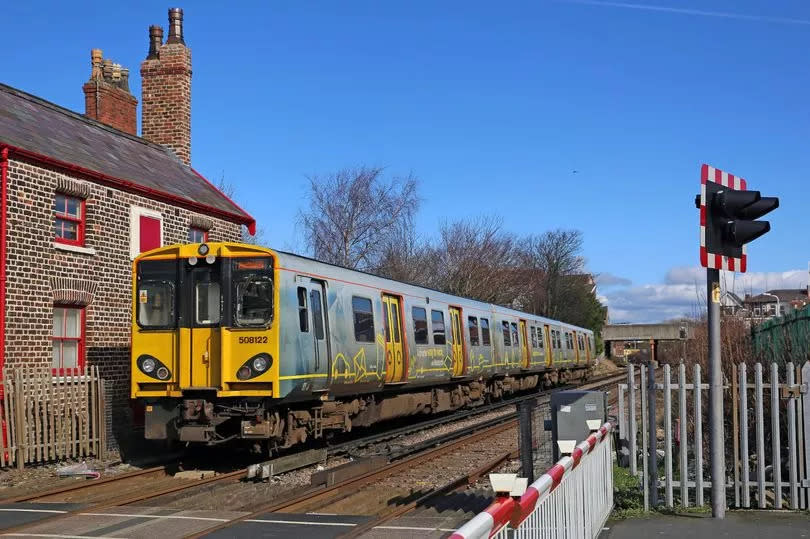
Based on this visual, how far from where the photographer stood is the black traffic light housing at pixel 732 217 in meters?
7.41

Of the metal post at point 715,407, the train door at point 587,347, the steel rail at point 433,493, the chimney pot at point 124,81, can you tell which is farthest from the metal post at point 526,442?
the train door at point 587,347

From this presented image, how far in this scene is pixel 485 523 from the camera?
130 inches

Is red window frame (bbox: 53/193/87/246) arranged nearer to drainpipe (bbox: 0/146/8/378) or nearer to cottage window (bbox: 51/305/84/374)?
cottage window (bbox: 51/305/84/374)

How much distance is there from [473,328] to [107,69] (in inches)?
471

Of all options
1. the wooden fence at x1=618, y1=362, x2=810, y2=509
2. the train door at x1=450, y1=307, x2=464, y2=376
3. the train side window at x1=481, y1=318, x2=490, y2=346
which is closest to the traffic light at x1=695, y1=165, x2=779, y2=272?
the wooden fence at x1=618, y1=362, x2=810, y2=509

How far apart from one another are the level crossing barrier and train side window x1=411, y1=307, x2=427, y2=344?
9.38 metres

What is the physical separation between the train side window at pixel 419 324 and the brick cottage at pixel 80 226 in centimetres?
540

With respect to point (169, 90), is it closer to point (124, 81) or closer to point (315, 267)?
point (124, 81)

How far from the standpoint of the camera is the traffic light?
7.43 m

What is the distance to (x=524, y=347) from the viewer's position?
90.8 ft

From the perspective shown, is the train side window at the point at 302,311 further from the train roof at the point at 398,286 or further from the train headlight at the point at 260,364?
the train headlight at the point at 260,364

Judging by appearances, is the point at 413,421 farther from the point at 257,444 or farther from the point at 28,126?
the point at 28,126

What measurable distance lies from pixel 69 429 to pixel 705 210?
34.3 feet

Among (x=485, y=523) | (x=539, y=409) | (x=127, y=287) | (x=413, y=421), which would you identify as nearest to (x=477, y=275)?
(x=413, y=421)
